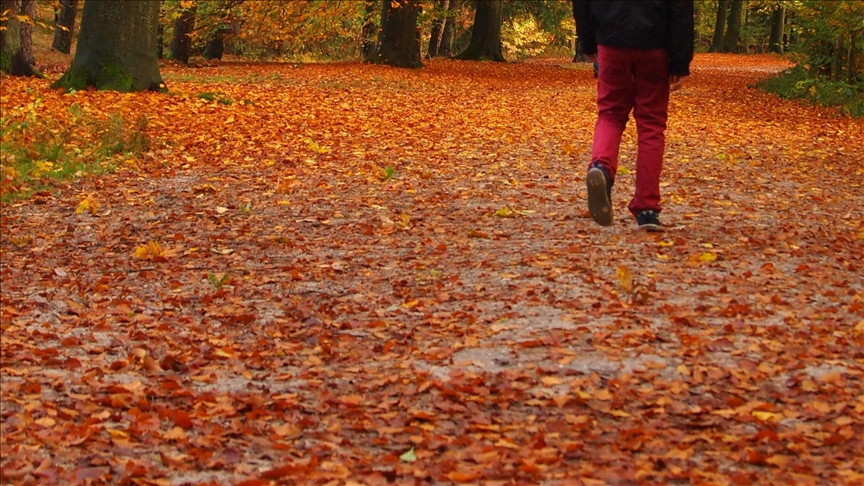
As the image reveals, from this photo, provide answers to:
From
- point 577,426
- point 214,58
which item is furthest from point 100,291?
point 214,58

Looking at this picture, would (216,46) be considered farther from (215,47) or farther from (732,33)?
(732,33)

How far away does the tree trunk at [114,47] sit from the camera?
14.3 meters

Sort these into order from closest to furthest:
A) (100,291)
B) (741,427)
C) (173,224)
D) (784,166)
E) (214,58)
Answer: (741,427) → (100,291) → (173,224) → (784,166) → (214,58)

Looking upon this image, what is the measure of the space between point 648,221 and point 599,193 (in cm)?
44

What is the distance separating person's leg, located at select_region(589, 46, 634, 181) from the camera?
684 centimetres

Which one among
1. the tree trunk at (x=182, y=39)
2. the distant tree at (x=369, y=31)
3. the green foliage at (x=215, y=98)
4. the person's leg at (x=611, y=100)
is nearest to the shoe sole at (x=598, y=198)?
the person's leg at (x=611, y=100)

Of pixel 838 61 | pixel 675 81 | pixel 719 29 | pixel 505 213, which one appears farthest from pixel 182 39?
pixel 719 29

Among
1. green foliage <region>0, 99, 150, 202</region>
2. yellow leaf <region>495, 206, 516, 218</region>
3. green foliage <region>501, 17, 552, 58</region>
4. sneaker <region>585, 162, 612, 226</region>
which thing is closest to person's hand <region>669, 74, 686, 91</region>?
sneaker <region>585, 162, 612, 226</region>

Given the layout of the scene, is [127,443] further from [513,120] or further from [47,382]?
[513,120]

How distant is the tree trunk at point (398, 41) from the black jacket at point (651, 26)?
66.2 feet

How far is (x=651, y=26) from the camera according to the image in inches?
261

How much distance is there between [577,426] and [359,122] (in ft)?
34.8

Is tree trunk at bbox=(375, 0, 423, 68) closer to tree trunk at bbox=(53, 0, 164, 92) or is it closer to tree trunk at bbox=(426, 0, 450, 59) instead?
tree trunk at bbox=(426, 0, 450, 59)

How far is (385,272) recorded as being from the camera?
654 centimetres
